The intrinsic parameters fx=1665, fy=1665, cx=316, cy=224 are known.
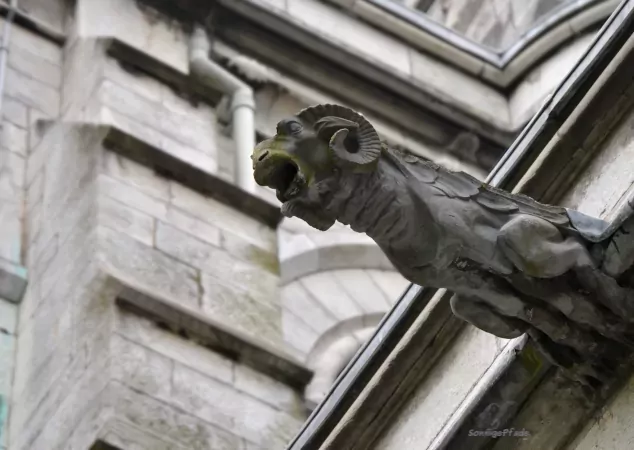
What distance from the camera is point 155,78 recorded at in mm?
8484

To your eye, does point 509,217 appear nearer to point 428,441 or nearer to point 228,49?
point 428,441

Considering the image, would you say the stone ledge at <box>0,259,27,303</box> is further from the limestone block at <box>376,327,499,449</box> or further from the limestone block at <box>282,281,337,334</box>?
the limestone block at <box>376,327,499,449</box>

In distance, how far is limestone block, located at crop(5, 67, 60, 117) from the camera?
8.47 metres

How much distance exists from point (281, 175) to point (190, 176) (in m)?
3.82

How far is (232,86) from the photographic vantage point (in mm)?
8914

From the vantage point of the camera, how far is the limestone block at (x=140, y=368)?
6.33 metres

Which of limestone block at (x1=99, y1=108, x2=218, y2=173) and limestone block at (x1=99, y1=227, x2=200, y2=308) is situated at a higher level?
limestone block at (x1=99, y1=108, x2=218, y2=173)

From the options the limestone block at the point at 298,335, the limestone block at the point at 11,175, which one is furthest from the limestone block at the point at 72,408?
the limestone block at the point at 298,335

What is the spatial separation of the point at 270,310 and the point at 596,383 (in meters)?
3.13

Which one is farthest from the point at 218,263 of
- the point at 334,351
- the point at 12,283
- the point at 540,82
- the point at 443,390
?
the point at 540,82

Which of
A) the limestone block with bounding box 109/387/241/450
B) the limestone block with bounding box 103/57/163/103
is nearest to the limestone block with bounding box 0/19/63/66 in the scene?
the limestone block with bounding box 103/57/163/103

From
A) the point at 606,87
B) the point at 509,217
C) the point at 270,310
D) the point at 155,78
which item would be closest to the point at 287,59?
the point at 155,78

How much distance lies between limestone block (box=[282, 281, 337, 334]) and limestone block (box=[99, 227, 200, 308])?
4.35 feet

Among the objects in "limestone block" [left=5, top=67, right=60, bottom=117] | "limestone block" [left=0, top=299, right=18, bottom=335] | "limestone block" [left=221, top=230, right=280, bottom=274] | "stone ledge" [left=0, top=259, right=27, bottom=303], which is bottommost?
"limestone block" [left=0, top=299, right=18, bottom=335]
